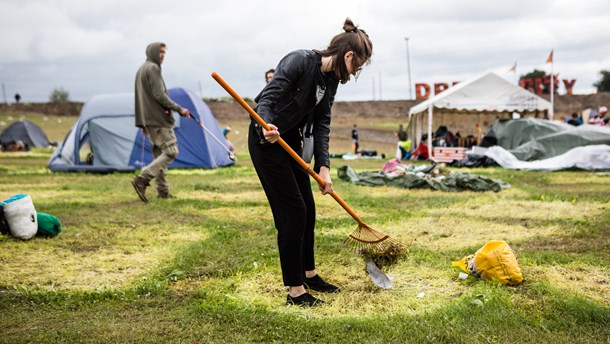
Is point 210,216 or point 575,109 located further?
point 575,109

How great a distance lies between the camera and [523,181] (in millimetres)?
12148

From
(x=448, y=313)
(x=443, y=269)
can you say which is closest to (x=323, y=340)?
(x=448, y=313)

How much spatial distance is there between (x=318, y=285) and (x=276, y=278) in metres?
0.38

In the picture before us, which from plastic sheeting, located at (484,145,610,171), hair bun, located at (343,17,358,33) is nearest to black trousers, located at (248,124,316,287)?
hair bun, located at (343,17,358,33)

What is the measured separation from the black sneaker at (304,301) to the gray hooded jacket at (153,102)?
532 cm

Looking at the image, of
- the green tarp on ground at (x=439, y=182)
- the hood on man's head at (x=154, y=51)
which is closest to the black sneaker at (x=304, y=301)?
the hood on man's head at (x=154, y=51)

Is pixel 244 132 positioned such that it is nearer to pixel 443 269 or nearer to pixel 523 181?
pixel 523 181

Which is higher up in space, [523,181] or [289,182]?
[289,182]

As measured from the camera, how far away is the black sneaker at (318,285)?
411cm

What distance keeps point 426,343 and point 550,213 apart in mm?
5029

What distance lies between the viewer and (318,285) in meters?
4.16

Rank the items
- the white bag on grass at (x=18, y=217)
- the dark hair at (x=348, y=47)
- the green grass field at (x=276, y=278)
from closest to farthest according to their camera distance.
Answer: the green grass field at (x=276, y=278) < the dark hair at (x=348, y=47) < the white bag on grass at (x=18, y=217)

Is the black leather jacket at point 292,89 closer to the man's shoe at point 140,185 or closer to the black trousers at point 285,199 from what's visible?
the black trousers at point 285,199

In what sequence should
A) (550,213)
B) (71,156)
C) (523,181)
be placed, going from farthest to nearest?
(71,156)
(523,181)
(550,213)
